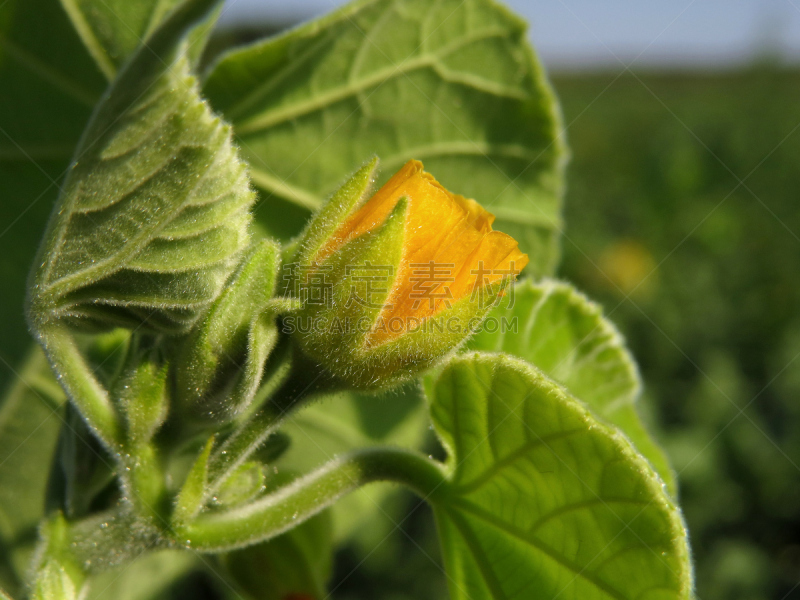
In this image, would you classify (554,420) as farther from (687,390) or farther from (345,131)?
(687,390)

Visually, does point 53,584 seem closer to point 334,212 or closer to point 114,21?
point 334,212

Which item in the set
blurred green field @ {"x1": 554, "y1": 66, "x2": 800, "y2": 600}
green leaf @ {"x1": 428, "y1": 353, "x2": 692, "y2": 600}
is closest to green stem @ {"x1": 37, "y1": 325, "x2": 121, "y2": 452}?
green leaf @ {"x1": 428, "y1": 353, "x2": 692, "y2": 600}

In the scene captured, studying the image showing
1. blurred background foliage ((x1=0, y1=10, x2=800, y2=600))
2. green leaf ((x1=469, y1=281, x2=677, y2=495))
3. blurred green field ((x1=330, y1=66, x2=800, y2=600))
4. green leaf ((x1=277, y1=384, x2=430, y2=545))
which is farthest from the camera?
blurred green field ((x1=330, y1=66, x2=800, y2=600))

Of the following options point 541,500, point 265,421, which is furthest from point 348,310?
point 541,500

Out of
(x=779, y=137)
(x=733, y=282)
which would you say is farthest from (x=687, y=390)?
(x=779, y=137)

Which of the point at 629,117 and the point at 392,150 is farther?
the point at 629,117

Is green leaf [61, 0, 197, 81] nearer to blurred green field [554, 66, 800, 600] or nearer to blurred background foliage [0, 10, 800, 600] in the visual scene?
blurred background foliage [0, 10, 800, 600]
